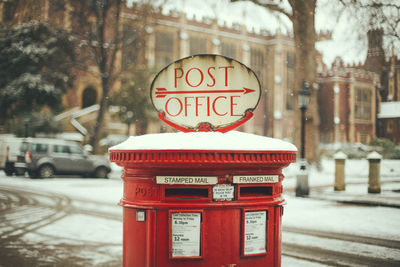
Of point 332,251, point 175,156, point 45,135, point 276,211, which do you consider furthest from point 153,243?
point 45,135

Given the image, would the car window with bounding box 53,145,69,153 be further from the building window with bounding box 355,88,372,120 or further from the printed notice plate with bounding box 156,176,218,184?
the printed notice plate with bounding box 156,176,218,184

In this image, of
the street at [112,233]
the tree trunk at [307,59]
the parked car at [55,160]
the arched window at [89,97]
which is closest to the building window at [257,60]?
the arched window at [89,97]

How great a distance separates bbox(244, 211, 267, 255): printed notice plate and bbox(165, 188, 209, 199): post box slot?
0.26m

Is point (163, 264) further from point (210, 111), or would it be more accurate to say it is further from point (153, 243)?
point (210, 111)

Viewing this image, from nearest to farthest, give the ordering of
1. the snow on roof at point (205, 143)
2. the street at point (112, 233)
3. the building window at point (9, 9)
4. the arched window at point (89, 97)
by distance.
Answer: the snow on roof at point (205, 143) → the street at point (112, 233) → the building window at point (9, 9) → the arched window at point (89, 97)

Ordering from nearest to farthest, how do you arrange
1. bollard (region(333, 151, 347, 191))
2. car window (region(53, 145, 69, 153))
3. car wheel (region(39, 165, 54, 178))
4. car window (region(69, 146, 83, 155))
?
bollard (region(333, 151, 347, 191)) < car wheel (region(39, 165, 54, 178)) < car window (region(53, 145, 69, 153)) < car window (region(69, 146, 83, 155))

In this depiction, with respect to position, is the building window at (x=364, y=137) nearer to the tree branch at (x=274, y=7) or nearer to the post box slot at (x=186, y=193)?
the tree branch at (x=274, y=7)

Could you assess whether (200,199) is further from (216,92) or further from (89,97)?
(89,97)

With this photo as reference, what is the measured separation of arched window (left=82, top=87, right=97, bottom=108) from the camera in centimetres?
4056

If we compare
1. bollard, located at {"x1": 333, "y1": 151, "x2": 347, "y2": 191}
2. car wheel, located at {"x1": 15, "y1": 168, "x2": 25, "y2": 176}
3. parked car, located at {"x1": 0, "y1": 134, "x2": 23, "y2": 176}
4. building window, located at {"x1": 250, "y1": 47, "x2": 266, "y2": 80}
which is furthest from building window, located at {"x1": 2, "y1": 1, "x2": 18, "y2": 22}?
building window, located at {"x1": 250, "y1": 47, "x2": 266, "y2": 80}

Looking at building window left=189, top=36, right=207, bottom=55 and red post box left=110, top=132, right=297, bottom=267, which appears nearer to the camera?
red post box left=110, top=132, right=297, bottom=267

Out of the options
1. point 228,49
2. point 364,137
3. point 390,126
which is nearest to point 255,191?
point 390,126

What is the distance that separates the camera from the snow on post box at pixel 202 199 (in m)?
2.15

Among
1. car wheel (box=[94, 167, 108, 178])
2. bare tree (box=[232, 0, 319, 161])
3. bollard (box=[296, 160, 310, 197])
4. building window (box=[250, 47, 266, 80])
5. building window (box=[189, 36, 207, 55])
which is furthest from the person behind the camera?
building window (box=[250, 47, 266, 80])
